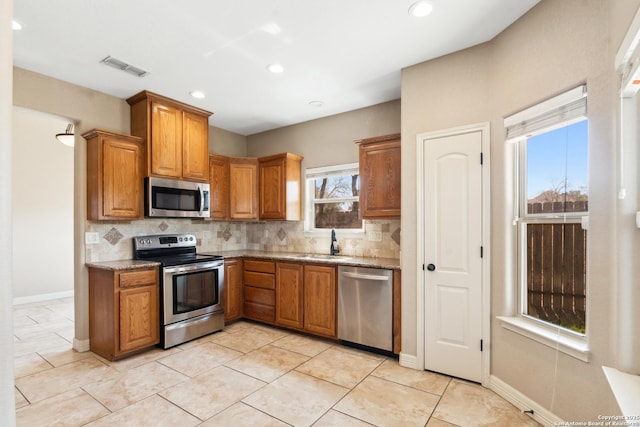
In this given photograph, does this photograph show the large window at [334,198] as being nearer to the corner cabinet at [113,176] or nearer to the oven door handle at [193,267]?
the oven door handle at [193,267]

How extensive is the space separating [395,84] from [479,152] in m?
1.27

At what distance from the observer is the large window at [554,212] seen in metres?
1.97

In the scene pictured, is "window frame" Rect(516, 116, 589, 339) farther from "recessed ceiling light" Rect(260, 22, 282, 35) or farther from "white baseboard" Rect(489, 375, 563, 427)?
"recessed ceiling light" Rect(260, 22, 282, 35)

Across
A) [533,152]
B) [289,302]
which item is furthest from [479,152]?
[289,302]

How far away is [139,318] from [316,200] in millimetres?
2635

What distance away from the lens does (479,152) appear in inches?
102

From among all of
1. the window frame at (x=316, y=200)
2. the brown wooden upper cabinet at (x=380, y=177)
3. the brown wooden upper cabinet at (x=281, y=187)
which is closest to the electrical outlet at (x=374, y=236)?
the window frame at (x=316, y=200)

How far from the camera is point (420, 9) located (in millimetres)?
2135

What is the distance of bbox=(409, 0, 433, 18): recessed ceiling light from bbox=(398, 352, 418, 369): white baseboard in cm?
286

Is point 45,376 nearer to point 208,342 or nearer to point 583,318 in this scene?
point 208,342

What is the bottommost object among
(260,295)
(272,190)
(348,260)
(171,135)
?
(260,295)

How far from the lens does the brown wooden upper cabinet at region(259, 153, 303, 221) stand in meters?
4.40

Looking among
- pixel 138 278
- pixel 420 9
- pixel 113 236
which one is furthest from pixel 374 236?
pixel 113 236

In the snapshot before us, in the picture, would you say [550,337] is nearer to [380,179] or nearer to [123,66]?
[380,179]
